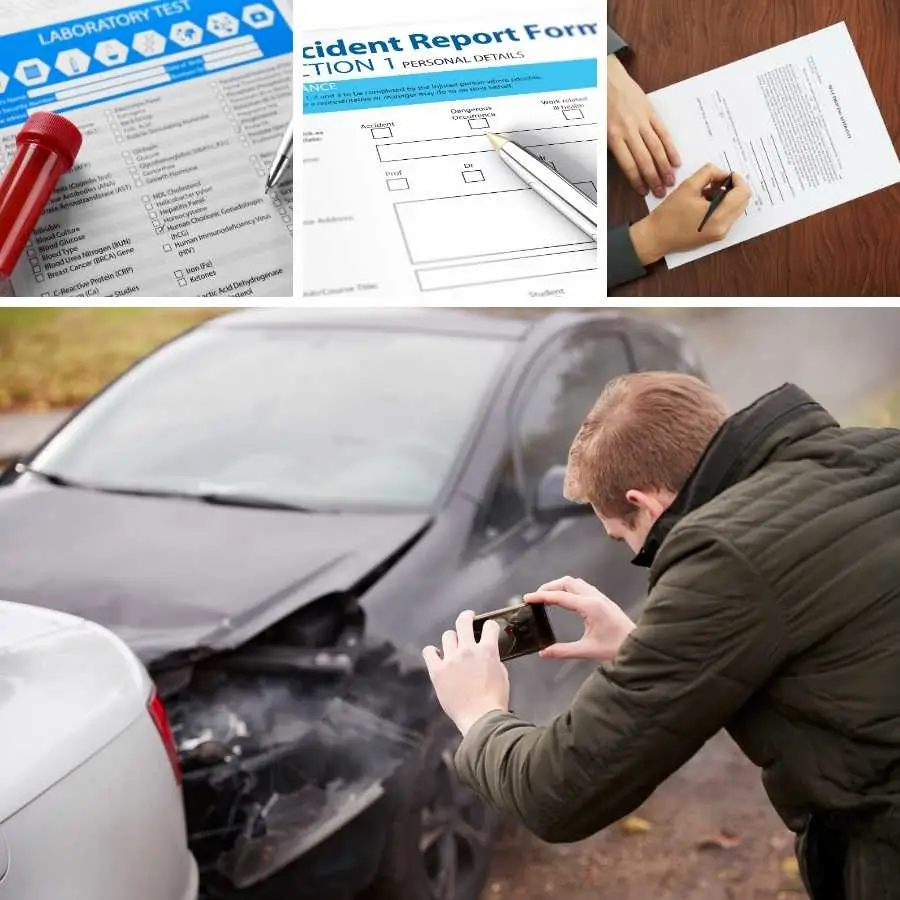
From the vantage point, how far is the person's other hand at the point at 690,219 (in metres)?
1.87

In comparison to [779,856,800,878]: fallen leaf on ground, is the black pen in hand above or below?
above

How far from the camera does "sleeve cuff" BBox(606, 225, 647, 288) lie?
1.87 meters

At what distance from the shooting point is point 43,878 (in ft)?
4.50

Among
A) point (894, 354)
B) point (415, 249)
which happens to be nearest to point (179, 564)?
point (415, 249)

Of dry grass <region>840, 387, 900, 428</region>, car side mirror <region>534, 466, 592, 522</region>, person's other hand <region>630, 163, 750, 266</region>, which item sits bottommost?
car side mirror <region>534, 466, 592, 522</region>

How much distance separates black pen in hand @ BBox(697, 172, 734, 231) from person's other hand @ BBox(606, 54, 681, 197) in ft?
0.25

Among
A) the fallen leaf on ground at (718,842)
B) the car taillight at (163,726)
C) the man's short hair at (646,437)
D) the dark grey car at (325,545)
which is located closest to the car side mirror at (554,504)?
the dark grey car at (325,545)

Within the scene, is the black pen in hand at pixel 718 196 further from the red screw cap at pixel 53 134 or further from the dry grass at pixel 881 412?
the red screw cap at pixel 53 134

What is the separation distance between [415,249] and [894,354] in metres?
0.75

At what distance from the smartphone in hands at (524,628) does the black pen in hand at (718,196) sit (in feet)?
2.35

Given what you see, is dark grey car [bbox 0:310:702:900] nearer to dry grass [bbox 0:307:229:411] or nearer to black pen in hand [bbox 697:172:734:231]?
dry grass [bbox 0:307:229:411]

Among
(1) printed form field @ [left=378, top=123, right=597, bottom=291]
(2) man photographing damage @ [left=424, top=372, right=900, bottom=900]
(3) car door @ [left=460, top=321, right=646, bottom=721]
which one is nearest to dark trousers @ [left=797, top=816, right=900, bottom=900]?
(2) man photographing damage @ [left=424, top=372, right=900, bottom=900]

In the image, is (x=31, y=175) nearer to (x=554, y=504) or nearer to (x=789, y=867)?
(x=554, y=504)

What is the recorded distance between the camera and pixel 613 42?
196cm
